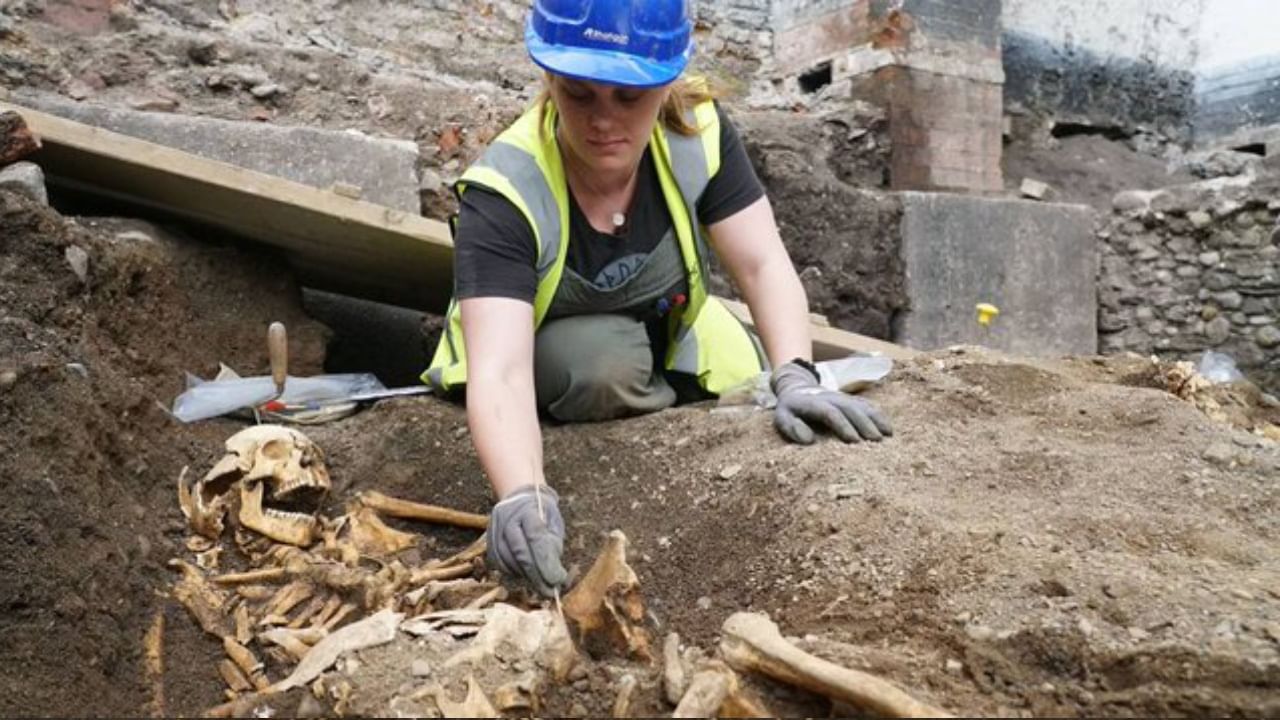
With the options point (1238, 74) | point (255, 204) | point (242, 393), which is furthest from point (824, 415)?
point (1238, 74)

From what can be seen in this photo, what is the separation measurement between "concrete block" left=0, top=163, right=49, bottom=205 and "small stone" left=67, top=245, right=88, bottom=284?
0.16 m

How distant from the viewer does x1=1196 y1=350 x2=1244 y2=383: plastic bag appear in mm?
4785

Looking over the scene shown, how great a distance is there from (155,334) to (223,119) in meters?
1.09

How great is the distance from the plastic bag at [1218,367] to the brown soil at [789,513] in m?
2.05

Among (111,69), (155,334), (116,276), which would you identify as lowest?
(155,334)

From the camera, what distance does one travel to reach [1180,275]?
18.1 feet

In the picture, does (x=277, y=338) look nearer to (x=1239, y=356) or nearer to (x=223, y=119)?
(x=223, y=119)

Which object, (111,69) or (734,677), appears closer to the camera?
(734,677)

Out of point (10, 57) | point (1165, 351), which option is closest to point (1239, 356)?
point (1165, 351)

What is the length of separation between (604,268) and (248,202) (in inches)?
42.3

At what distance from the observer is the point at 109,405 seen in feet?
8.22

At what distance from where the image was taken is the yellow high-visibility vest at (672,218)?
2625 millimetres

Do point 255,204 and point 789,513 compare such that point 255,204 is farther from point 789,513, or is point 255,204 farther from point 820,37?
point 820,37

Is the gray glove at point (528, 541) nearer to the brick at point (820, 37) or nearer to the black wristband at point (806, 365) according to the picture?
the black wristband at point (806, 365)
